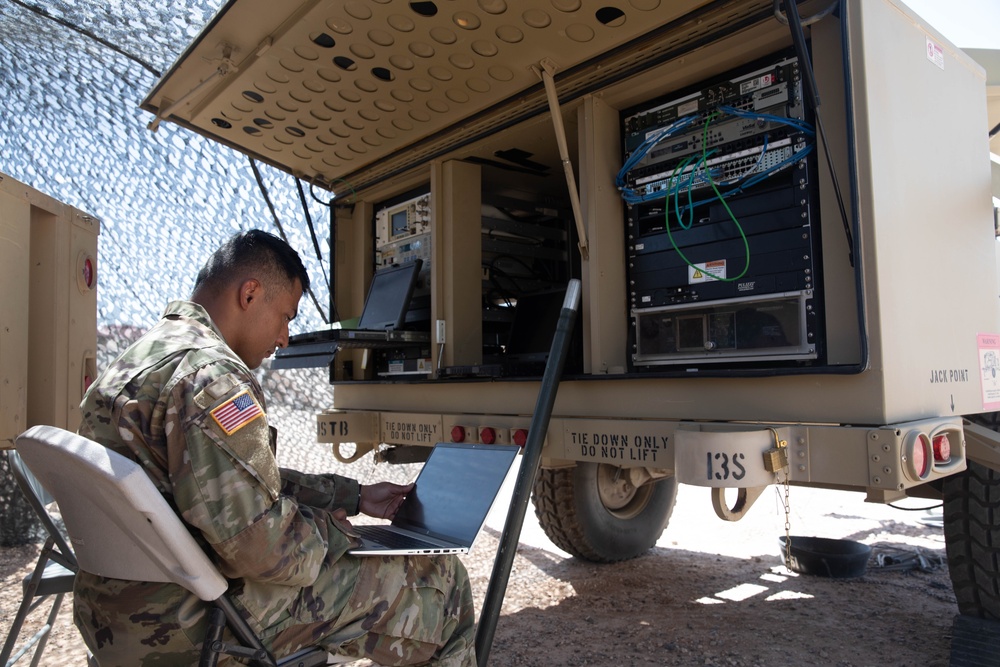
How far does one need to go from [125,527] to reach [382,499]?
77 cm

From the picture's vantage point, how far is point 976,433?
2.46 metres

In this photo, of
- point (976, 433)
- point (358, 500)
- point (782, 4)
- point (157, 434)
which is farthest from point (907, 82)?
point (157, 434)

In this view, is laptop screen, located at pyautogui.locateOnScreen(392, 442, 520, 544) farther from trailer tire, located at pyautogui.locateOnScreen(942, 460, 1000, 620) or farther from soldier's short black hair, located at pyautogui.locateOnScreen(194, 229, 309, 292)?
trailer tire, located at pyautogui.locateOnScreen(942, 460, 1000, 620)

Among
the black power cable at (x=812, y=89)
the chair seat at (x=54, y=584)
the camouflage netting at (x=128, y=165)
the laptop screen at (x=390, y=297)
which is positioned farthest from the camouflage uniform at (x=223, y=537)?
the camouflage netting at (x=128, y=165)

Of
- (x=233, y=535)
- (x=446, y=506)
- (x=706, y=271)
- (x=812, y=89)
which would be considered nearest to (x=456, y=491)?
(x=446, y=506)

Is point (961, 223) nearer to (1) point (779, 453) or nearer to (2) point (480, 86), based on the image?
(1) point (779, 453)

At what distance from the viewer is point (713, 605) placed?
11.5 feet

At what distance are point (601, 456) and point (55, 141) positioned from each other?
833 centimetres

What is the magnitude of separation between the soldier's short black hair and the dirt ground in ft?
6.15

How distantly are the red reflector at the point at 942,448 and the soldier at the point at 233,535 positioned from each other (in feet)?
4.87

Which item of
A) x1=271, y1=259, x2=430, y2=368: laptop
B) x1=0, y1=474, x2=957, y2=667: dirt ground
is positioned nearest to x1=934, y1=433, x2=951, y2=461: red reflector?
x1=0, y1=474, x2=957, y2=667: dirt ground

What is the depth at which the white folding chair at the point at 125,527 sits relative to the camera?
125 centimetres

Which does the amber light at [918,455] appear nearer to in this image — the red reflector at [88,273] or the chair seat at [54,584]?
the chair seat at [54,584]

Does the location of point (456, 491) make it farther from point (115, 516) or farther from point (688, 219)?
point (688, 219)
